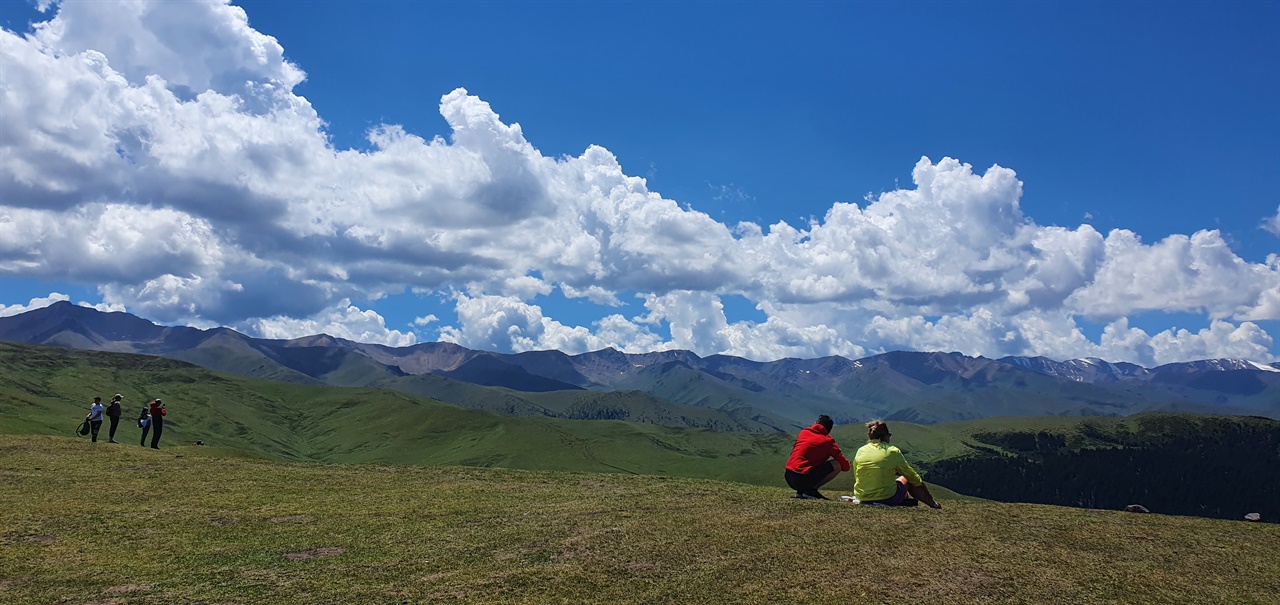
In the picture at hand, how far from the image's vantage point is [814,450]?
23.4 meters

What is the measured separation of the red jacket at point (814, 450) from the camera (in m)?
23.3

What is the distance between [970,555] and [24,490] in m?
29.2

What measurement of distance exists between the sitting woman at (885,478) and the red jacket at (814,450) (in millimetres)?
948

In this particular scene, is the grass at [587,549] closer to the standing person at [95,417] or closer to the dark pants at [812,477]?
the dark pants at [812,477]

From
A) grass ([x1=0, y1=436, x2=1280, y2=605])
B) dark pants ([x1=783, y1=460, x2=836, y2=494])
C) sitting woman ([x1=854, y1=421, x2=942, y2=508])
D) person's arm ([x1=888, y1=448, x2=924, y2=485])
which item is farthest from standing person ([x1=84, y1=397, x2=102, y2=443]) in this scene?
person's arm ([x1=888, y1=448, x2=924, y2=485])

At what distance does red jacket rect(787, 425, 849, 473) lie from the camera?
76.3 feet

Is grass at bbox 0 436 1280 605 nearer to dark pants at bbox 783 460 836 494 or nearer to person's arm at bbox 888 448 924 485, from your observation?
dark pants at bbox 783 460 836 494

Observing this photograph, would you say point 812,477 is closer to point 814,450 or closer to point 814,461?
point 814,461

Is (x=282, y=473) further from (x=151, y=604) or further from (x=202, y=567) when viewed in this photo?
(x=151, y=604)

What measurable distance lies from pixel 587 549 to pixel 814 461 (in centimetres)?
938

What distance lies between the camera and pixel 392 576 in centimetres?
1487

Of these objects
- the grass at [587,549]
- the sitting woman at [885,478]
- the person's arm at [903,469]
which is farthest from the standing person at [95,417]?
the person's arm at [903,469]

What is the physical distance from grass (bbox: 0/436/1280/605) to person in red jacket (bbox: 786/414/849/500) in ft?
2.70

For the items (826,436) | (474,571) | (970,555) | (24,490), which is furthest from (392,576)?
(24,490)
